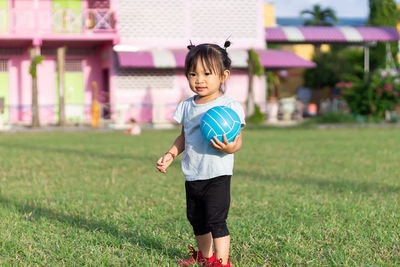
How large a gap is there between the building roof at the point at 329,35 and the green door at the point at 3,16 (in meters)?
11.4

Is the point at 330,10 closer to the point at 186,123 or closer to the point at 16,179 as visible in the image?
the point at 16,179

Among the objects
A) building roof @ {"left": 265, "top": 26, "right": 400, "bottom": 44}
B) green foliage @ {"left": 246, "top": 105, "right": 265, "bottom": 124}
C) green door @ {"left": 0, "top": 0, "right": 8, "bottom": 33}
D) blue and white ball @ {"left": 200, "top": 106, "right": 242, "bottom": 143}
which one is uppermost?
green door @ {"left": 0, "top": 0, "right": 8, "bottom": 33}

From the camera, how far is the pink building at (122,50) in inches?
989

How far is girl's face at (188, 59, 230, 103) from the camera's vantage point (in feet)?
12.1

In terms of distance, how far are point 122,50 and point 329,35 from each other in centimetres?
968

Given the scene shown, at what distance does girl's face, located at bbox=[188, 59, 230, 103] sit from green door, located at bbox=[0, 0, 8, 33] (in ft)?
73.0

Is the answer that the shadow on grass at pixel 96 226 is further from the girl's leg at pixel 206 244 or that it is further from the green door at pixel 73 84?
the green door at pixel 73 84

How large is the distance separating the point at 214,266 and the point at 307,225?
166cm

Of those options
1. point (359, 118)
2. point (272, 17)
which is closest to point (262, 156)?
point (359, 118)

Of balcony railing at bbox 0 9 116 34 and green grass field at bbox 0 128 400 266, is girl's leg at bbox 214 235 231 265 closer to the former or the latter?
green grass field at bbox 0 128 400 266

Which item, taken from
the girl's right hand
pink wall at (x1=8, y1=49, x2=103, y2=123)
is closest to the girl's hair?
the girl's right hand

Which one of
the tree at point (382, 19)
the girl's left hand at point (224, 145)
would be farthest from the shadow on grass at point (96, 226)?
the tree at point (382, 19)

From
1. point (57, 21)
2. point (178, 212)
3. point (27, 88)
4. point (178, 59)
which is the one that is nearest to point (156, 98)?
point (178, 59)

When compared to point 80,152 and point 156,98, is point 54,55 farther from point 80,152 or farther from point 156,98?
point 80,152
